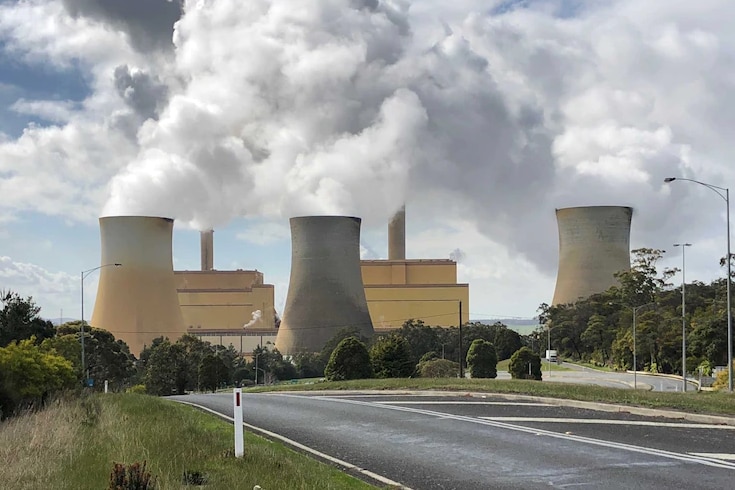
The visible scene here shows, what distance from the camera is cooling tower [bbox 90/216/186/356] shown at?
45.5 meters

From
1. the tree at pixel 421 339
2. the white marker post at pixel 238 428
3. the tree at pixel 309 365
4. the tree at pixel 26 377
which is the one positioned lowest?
the tree at pixel 309 365

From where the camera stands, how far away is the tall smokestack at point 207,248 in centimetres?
9493

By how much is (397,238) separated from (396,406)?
242 ft

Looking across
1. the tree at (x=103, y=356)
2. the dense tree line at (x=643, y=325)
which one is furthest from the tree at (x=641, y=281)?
the tree at (x=103, y=356)

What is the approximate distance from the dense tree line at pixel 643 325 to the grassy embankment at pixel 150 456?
33.1m

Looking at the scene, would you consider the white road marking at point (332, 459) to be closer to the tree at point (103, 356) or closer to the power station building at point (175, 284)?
the power station building at point (175, 284)

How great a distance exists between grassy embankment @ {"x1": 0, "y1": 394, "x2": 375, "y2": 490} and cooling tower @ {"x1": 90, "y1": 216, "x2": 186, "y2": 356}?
35.2m

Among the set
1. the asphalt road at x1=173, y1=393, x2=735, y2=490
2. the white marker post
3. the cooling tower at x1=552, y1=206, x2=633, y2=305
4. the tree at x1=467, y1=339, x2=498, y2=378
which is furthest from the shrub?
the cooling tower at x1=552, y1=206, x2=633, y2=305

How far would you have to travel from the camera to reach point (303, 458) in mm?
7773

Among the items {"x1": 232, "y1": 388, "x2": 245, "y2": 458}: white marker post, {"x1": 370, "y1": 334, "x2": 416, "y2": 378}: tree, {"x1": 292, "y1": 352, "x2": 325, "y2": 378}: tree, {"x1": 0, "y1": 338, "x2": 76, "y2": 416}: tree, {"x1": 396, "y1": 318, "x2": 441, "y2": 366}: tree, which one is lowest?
{"x1": 292, "y1": 352, "x2": 325, "y2": 378}: tree

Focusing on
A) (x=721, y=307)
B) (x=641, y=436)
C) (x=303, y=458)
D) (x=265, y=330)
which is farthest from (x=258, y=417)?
(x=265, y=330)

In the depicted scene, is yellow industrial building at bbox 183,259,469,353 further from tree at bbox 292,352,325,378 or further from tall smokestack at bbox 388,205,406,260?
tree at bbox 292,352,325,378

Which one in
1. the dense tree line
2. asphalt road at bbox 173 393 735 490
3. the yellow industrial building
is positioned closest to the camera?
asphalt road at bbox 173 393 735 490

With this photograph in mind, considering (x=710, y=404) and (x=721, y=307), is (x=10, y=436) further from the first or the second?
(x=721, y=307)
